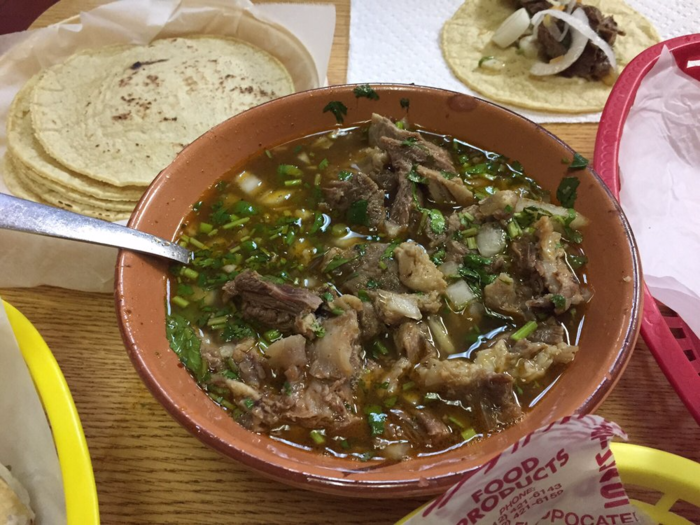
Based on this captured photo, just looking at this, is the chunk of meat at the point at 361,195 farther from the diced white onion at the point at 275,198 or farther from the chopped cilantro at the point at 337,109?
the chopped cilantro at the point at 337,109

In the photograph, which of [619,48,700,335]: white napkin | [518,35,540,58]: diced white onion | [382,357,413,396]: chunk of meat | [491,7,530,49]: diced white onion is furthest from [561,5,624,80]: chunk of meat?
[382,357,413,396]: chunk of meat

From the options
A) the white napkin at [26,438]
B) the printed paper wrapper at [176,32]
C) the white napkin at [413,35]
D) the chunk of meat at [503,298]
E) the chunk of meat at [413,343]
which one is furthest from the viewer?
the white napkin at [413,35]

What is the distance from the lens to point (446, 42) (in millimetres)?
3438

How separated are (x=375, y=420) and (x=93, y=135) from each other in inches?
80.0

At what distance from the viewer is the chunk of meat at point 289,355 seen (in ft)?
5.32

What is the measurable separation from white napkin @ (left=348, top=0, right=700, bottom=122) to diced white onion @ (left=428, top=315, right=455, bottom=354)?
1702 millimetres

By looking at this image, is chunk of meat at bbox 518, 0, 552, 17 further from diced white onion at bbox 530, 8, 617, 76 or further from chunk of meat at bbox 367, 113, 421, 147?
chunk of meat at bbox 367, 113, 421, 147

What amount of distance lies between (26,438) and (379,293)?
117 centimetres

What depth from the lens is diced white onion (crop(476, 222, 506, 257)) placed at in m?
1.92

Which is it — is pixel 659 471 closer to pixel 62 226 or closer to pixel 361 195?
pixel 361 195

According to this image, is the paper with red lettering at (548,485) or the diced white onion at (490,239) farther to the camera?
the diced white onion at (490,239)

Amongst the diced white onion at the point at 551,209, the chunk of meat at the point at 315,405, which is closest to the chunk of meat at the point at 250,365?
the chunk of meat at the point at 315,405

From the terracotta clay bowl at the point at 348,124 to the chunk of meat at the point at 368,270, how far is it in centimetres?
57

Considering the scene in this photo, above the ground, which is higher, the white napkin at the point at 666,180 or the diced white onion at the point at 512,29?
the diced white onion at the point at 512,29
